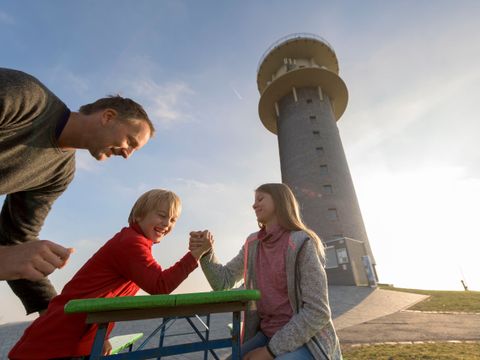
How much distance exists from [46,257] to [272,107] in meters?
28.3

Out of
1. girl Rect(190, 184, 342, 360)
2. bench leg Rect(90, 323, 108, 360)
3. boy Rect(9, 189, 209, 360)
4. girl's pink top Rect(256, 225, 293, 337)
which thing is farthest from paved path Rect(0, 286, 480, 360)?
bench leg Rect(90, 323, 108, 360)

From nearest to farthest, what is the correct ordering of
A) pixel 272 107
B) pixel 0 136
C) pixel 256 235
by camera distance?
pixel 0 136
pixel 256 235
pixel 272 107

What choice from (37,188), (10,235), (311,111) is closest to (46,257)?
(37,188)

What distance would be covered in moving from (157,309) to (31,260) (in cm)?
83

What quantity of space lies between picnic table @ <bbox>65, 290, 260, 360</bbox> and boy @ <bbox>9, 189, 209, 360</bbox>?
0.31 meters

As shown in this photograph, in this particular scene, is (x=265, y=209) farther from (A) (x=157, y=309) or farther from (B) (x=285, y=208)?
(A) (x=157, y=309)

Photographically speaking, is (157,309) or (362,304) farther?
(362,304)

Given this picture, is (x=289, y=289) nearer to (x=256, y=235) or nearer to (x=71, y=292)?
(x=256, y=235)

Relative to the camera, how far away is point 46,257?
92cm

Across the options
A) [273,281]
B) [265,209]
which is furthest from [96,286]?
[265,209]

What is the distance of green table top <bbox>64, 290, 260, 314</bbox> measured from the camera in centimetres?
135

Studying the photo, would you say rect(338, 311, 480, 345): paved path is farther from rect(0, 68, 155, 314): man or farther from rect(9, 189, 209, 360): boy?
rect(0, 68, 155, 314): man

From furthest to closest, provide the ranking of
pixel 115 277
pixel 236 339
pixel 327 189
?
pixel 327 189, pixel 115 277, pixel 236 339

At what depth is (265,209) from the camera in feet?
9.69
